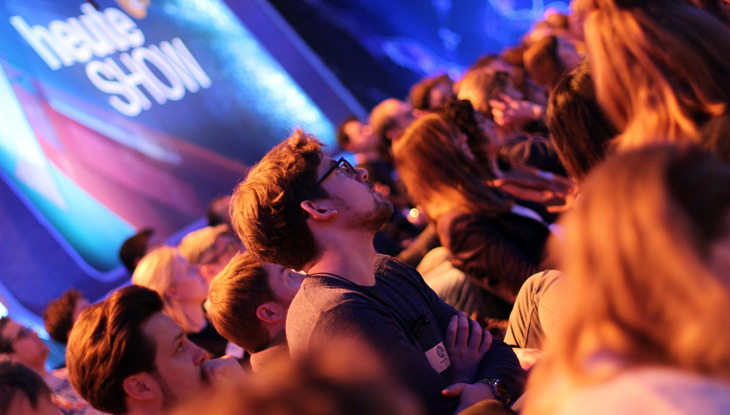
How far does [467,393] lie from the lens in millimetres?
1649

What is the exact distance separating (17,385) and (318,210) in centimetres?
106

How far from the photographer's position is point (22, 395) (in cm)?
208

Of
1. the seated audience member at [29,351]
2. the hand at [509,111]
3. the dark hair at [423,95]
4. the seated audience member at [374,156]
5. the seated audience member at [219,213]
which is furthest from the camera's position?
the seated audience member at [374,156]

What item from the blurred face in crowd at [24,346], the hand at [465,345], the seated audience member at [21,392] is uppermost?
the blurred face in crowd at [24,346]

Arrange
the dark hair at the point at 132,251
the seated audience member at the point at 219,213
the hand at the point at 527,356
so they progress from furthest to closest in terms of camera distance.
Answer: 1. the seated audience member at the point at 219,213
2. the dark hair at the point at 132,251
3. the hand at the point at 527,356

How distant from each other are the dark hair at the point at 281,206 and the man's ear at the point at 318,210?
0.07 ft

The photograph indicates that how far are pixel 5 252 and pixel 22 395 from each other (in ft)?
8.30

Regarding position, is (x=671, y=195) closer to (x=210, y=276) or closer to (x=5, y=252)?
(x=210, y=276)

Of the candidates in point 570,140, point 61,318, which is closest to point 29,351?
point 61,318

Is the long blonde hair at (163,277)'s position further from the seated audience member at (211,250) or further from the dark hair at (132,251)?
the dark hair at (132,251)

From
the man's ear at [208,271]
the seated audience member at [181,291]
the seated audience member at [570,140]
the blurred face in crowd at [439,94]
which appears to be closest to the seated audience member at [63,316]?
the seated audience member at [181,291]

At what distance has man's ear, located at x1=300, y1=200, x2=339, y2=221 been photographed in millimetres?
1901

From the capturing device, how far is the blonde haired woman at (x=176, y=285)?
3496mm

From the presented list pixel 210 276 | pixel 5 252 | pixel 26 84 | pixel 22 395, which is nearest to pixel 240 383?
pixel 22 395
